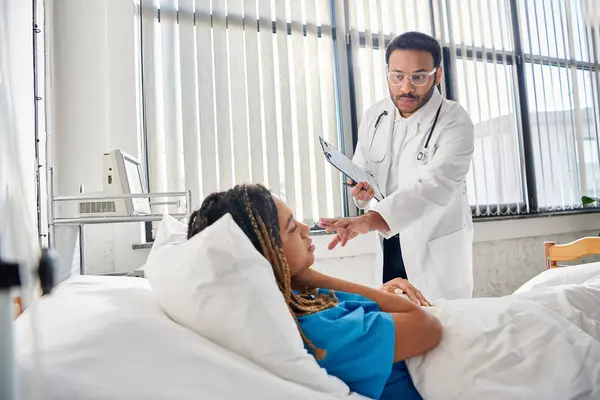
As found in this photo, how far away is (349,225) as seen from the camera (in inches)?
58.6

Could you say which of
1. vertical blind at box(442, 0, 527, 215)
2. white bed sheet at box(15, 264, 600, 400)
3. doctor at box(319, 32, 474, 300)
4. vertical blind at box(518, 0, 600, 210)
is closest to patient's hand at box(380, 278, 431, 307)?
white bed sheet at box(15, 264, 600, 400)

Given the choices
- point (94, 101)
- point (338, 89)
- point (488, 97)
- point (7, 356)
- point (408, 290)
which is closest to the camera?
point (7, 356)

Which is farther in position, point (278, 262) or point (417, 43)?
point (417, 43)

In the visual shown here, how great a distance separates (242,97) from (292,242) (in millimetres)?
1549

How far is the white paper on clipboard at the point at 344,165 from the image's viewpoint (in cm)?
139

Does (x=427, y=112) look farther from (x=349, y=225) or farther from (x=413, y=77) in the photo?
(x=349, y=225)

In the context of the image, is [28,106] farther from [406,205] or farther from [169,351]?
[406,205]

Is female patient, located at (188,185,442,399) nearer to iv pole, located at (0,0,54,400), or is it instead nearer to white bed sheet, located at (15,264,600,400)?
white bed sheet, located at (15,264,600,400)

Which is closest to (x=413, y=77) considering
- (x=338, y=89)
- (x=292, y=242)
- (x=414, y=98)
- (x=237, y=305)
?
(x=414, y=98)

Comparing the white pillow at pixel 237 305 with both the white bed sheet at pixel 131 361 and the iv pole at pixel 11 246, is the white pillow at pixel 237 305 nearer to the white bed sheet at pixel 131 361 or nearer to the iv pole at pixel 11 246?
the white bed sheet at pixel 131 361

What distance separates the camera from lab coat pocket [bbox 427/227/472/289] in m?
1.74

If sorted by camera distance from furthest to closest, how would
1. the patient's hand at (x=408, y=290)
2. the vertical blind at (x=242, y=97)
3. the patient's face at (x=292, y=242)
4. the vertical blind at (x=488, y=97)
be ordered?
the vertical blind at (x=488, y=97)
the vertical blind at (x=242, y=97)
the patient's hand at (x=408, y=290)
the patient's face at (x=292, y=242)

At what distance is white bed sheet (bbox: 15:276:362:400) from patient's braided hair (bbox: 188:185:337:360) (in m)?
0.20

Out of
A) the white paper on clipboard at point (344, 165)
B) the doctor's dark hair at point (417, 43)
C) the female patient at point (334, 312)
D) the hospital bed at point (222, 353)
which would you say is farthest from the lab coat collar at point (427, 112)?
the female patient at point (334, 312)
